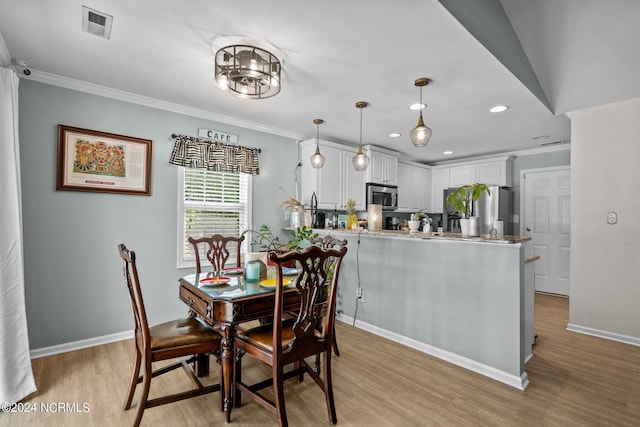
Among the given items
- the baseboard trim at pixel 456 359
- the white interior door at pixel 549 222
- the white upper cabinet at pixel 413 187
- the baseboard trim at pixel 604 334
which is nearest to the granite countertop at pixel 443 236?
the baseboard trim at pixel 456 359

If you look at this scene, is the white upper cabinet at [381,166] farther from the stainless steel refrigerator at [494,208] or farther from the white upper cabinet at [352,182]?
the stainless steel refrigerator at [494,208]

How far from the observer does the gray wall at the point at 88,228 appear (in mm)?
2658

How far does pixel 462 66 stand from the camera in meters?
2.36

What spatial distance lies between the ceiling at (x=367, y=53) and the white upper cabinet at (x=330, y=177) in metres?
0.70

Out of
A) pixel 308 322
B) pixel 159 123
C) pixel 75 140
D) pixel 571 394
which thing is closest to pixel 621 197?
pixel 571 394

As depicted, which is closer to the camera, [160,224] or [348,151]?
[160,224]

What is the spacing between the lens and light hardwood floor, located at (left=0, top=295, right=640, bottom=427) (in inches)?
75.0

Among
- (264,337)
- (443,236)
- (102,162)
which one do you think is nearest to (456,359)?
(443,236)

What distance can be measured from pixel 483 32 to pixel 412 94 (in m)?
0.89

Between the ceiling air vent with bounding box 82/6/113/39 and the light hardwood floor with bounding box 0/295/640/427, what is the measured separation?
94.9 inches

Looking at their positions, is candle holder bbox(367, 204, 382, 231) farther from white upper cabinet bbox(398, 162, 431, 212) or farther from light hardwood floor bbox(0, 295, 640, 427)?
white upper cabinet bbox(398, 162, 431, 212)

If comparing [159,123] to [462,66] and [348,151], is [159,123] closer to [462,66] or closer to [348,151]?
[348,151]

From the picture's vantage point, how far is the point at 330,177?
4.53 meters

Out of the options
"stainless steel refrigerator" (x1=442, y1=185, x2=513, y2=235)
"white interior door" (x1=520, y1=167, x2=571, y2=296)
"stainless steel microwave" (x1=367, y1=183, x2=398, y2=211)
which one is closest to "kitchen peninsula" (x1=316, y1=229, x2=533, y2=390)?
"stainless steel microwave" (x1=367, y1=183, x2=398, y2=211)
